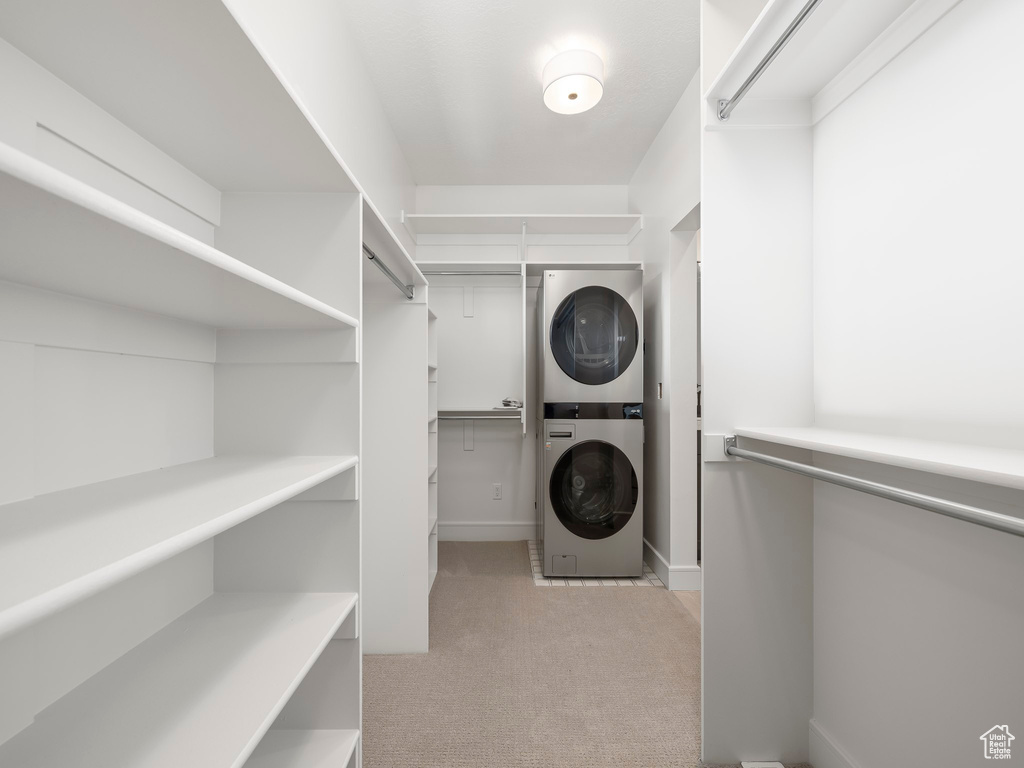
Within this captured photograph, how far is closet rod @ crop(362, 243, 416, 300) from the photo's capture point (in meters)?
1.48

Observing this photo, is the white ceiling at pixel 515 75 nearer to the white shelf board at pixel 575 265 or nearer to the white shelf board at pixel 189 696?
the white shelf board at pixel 575 265

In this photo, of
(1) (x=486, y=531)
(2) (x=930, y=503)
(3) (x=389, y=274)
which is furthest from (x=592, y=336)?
(2) (x=930, y=503)

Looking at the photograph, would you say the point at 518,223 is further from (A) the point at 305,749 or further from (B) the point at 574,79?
(A) the point at 305,749

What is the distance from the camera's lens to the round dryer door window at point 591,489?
2996 mm

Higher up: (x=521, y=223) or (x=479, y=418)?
(x=521, y=223)

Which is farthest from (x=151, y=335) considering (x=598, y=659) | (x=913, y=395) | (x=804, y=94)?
(x=598, y=659)

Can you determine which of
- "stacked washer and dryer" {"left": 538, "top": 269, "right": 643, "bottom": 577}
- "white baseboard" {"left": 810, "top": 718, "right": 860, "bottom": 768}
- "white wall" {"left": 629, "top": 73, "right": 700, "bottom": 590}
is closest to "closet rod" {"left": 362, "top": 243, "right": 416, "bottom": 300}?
"stacked washer and dryer" {"left": 538, "top": 269, "right": 643, "bottom": 577}

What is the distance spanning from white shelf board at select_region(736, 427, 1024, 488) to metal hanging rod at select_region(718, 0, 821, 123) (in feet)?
3.04

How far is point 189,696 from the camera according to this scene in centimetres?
77

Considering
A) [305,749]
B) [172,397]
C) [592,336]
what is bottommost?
[305,749]

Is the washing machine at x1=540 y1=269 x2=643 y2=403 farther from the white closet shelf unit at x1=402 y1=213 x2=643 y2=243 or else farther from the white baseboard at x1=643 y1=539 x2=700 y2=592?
the white baseboard at x1=643 y1=539 x2=700 y2=592

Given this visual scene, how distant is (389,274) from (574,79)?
127 centimetres

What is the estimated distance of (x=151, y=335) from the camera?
96 centimetres

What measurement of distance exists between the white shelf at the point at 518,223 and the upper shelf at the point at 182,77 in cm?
222
